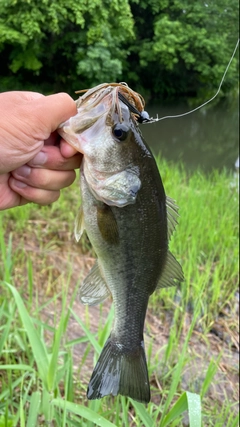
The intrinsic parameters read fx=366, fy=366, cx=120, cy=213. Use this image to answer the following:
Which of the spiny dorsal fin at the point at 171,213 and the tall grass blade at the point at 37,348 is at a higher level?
the spiny dorsal fin at the point at 171,213

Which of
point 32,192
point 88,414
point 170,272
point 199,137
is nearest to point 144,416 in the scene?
point 88,414

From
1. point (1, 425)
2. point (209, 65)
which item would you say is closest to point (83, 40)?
point (1, 425)

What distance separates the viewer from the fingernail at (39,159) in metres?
1.29

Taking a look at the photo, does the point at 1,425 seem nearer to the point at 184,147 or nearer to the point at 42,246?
the point at 42,246

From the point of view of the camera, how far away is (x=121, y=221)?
110 centimetres

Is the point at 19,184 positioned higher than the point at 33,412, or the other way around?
the point at 19,184

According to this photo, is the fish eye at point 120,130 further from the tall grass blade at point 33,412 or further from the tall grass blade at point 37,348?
the tall grass blade at point 33,412

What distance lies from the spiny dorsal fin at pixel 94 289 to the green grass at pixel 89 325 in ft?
0.78

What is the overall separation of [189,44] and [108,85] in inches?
191

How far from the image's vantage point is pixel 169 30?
3.23 metres

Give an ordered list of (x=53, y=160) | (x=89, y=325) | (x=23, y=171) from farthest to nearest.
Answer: (x=89, y=325) < (x=23, y=171) < (x=53, y=160)

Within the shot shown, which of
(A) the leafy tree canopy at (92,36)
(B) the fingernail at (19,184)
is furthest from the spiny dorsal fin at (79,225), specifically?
(A) the leafy tree canopy at (92,36)

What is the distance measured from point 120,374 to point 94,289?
277 mm

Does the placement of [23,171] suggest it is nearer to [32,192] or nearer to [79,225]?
[32,192]
